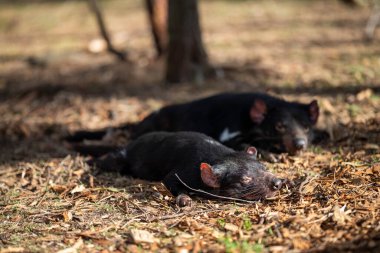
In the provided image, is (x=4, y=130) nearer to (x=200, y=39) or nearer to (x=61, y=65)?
(x=200, y=39)

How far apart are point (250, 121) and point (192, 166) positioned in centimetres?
133

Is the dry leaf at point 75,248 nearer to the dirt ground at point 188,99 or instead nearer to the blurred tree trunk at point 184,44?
the dirt ground at point 188,99

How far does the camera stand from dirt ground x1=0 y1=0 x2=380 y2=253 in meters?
3.50

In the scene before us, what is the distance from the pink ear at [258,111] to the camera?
539cm

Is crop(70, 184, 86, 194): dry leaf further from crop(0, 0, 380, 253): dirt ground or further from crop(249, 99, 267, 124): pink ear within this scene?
crop(249, 99, 267, 124): pink ear

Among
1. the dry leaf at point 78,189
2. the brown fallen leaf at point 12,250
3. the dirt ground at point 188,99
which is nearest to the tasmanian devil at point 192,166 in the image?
the dirt ground at point 188,99

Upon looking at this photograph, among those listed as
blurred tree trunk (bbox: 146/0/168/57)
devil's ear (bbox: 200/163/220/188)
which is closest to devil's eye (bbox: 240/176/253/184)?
devil's ear (bbox: 200/163/220/188)

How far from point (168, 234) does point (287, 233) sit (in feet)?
2.64

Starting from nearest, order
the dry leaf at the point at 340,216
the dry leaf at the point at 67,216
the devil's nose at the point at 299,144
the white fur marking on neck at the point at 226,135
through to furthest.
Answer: the dry leaf at the point at 340,216 → the dry leaf at the point at 67,216 → the devil's nose at the point at 299,144 → the white fur marking on neck at the point at 226,135

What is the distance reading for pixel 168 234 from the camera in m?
3.55

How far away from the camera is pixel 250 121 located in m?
5.58

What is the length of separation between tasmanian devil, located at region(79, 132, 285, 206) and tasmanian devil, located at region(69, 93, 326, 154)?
71cm

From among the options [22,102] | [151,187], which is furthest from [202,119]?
[22,102]

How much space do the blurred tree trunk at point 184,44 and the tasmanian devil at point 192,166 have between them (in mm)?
3346
